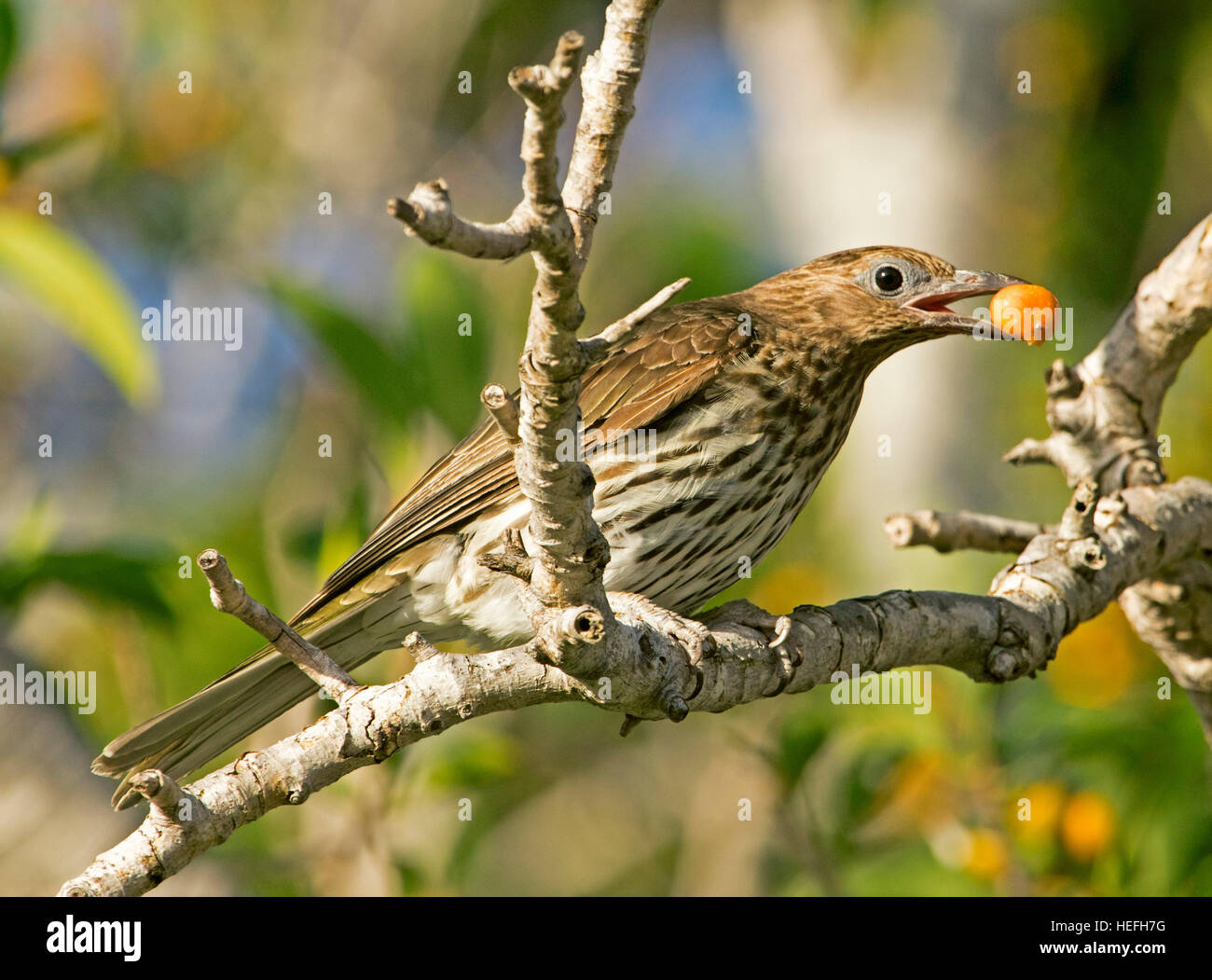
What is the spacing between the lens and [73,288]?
320 centimetres

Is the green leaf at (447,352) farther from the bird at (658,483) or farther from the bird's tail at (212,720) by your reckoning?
the bird's tail at (212,720)

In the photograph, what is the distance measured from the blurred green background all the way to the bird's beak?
0.89 metres

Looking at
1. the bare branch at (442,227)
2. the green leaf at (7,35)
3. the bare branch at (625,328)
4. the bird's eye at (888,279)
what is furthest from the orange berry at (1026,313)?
the green leaf at (7,35)

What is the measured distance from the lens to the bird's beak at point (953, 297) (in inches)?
135

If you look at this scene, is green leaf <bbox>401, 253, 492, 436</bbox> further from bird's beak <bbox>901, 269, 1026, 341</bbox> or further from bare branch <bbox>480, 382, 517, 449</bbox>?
bare branch <bbox>480, 382, 517, 449</bbox>

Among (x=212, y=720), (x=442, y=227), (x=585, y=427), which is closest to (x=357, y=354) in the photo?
(x=585, y=427)

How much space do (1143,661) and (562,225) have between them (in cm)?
330

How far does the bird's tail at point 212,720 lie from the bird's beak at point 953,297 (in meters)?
Answer: 2.00

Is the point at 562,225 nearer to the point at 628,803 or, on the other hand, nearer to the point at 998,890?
the point at 998,890

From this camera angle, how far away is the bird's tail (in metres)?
2.92

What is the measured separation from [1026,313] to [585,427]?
1.20 m

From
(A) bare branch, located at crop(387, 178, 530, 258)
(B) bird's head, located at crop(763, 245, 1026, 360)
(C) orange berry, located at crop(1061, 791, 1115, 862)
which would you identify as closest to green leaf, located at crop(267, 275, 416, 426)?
(B) bird's head, located at crop(763, 245, 1026, 360)

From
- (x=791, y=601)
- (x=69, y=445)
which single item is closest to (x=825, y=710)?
(x=791, y=601)

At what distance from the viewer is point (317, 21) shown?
6.64 m
